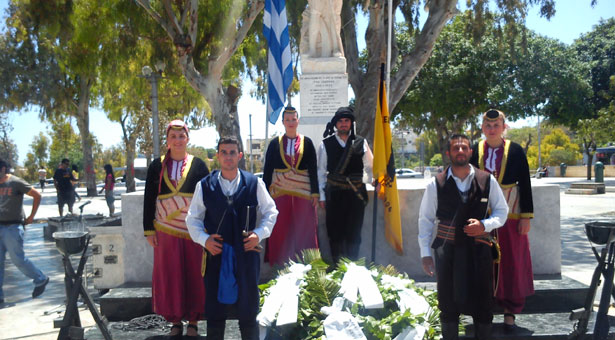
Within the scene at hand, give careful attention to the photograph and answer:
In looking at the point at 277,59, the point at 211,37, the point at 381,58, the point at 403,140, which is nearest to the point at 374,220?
the point at 277,59

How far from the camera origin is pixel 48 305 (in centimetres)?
689

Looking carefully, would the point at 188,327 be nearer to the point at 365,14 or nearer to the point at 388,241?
the point at 388,241

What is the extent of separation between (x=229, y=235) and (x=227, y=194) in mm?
314

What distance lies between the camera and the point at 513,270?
4.73 metres

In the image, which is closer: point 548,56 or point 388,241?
point 388,241

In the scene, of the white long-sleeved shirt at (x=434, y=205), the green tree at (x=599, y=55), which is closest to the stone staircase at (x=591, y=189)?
the green tree at (x=599, y=55)

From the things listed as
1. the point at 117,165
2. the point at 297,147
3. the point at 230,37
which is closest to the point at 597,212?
the point at 230,37

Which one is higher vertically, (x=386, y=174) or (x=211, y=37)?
Result: (x=211, y=37)

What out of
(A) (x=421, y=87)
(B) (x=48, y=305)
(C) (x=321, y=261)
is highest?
(A) (x=421, y=87)

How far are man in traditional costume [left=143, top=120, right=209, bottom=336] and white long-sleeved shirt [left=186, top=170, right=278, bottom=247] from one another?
2.15 ft

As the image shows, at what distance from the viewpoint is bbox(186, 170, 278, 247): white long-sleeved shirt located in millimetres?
3974

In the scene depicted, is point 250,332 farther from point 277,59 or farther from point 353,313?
point 277,59

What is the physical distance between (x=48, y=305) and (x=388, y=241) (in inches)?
176

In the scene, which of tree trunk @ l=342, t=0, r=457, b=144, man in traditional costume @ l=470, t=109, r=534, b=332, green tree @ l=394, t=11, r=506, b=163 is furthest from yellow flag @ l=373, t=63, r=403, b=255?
green tree @ l=394, t=11, r=506, b=163
